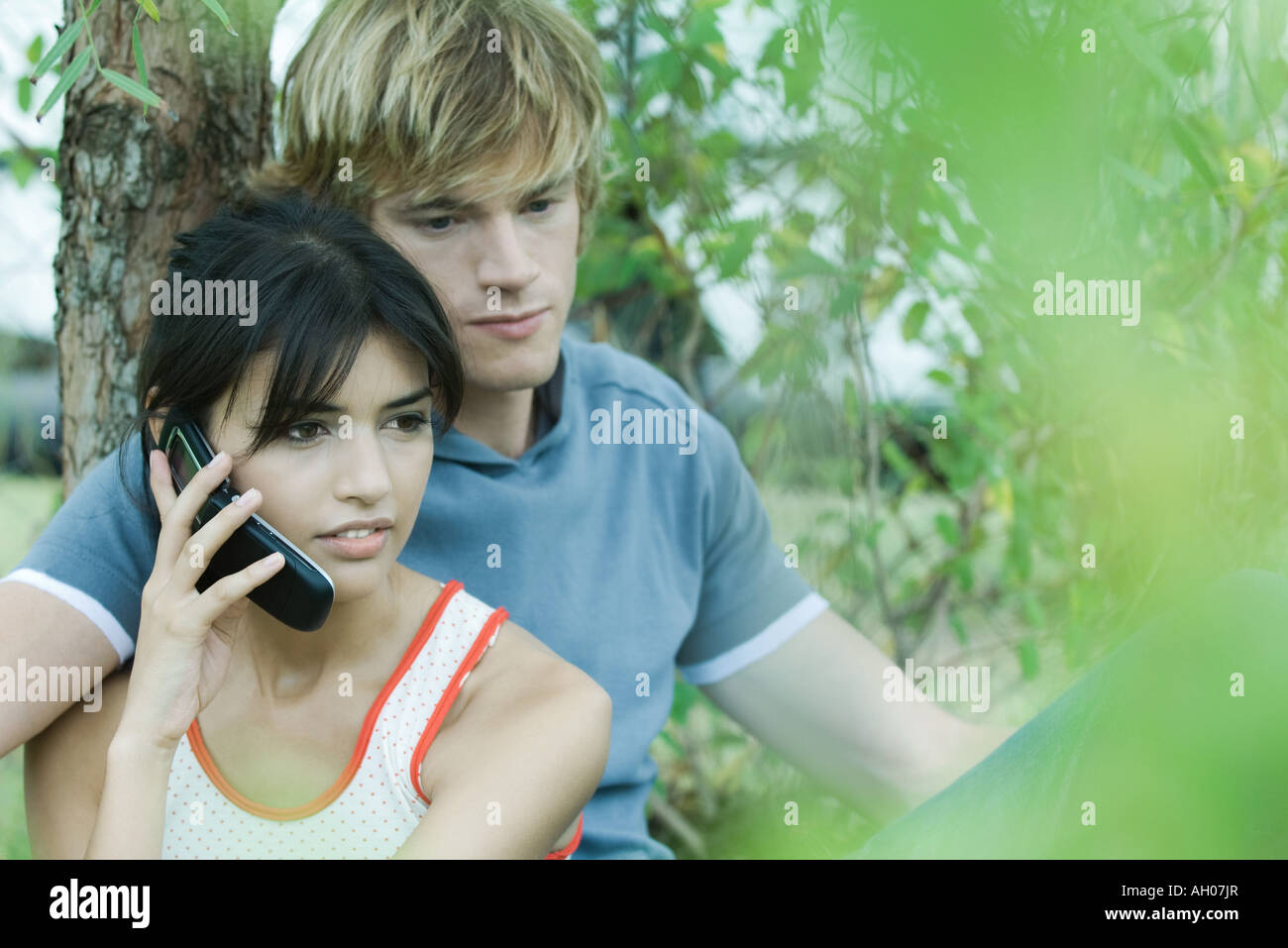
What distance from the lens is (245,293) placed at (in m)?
1.01

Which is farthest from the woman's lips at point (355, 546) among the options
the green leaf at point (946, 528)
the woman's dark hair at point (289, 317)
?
the green leaf at point (946, 528)

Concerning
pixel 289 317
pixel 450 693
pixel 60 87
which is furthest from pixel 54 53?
pixel 450 693

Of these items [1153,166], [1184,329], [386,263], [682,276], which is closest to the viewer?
[1153,166]

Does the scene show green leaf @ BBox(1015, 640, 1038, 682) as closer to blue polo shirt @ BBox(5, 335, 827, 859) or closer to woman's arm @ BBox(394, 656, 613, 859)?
blue polo shirt @ BBox(5, 335, 827, 859)

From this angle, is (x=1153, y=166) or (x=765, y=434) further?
(x=765, y=434)

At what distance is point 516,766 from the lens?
0.97 meters

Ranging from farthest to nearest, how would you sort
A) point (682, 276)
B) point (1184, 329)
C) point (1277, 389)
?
1. point (682, 276)
2. point (1184, 329)
3. point (1277, 389)

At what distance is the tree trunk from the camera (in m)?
1.32

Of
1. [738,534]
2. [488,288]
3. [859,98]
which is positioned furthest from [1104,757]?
[738,534]

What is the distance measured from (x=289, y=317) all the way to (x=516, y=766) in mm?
450

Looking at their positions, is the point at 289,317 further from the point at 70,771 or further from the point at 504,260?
the point at 70,771
